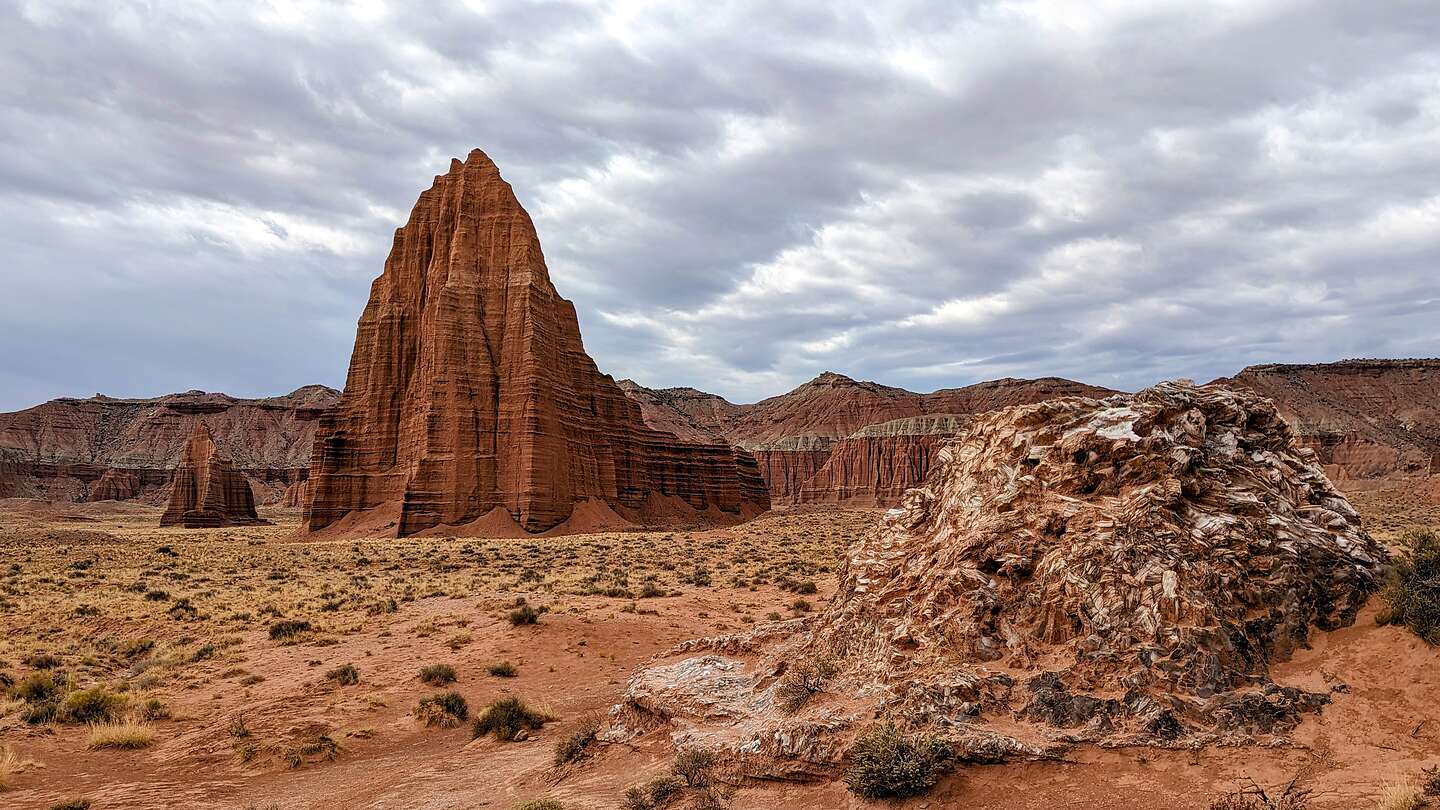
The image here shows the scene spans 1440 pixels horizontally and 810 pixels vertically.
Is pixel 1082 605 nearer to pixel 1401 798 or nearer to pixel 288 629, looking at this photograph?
pixel 1401 798

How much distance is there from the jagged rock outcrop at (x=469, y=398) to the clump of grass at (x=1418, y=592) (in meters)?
50.4

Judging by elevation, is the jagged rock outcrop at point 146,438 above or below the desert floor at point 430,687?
above

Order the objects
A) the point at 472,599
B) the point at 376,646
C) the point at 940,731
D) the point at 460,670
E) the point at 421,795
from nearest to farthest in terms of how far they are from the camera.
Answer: the point at 940,731 < the point at 421,795 < the point at 460,670 < the point at 376,646 < the point at 472,599

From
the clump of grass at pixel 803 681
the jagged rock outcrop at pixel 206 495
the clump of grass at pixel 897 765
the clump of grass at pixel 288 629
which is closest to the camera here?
the clump of grass at pixel 897 765

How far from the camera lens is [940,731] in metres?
7.00

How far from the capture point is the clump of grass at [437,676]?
14898 mm

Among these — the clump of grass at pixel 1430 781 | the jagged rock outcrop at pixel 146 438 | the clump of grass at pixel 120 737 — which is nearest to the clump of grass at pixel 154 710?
the clump of grass at pixel 120 737

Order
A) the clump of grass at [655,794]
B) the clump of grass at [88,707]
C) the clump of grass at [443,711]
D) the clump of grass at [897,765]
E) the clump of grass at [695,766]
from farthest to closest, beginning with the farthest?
1. the clump of grass at [443,711]
2. the clump of grass at [88,707]
3. the clump of grass at [695,766]
4. the clump of grass at [655,794]
5. the clump of grass at [897,765]

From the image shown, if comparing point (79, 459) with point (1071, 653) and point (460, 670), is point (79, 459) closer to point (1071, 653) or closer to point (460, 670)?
point (460, 670)

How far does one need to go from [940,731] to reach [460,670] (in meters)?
11.7

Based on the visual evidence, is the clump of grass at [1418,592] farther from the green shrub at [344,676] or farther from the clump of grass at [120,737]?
the clump of grass at [120,737]

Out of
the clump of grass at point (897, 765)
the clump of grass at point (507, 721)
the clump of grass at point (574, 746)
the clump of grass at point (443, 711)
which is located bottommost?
the clump of grass at point (443, 711)

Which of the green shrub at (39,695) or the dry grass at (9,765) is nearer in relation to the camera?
the dry grass at (9,765)

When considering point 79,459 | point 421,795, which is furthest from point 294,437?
point 421,795
